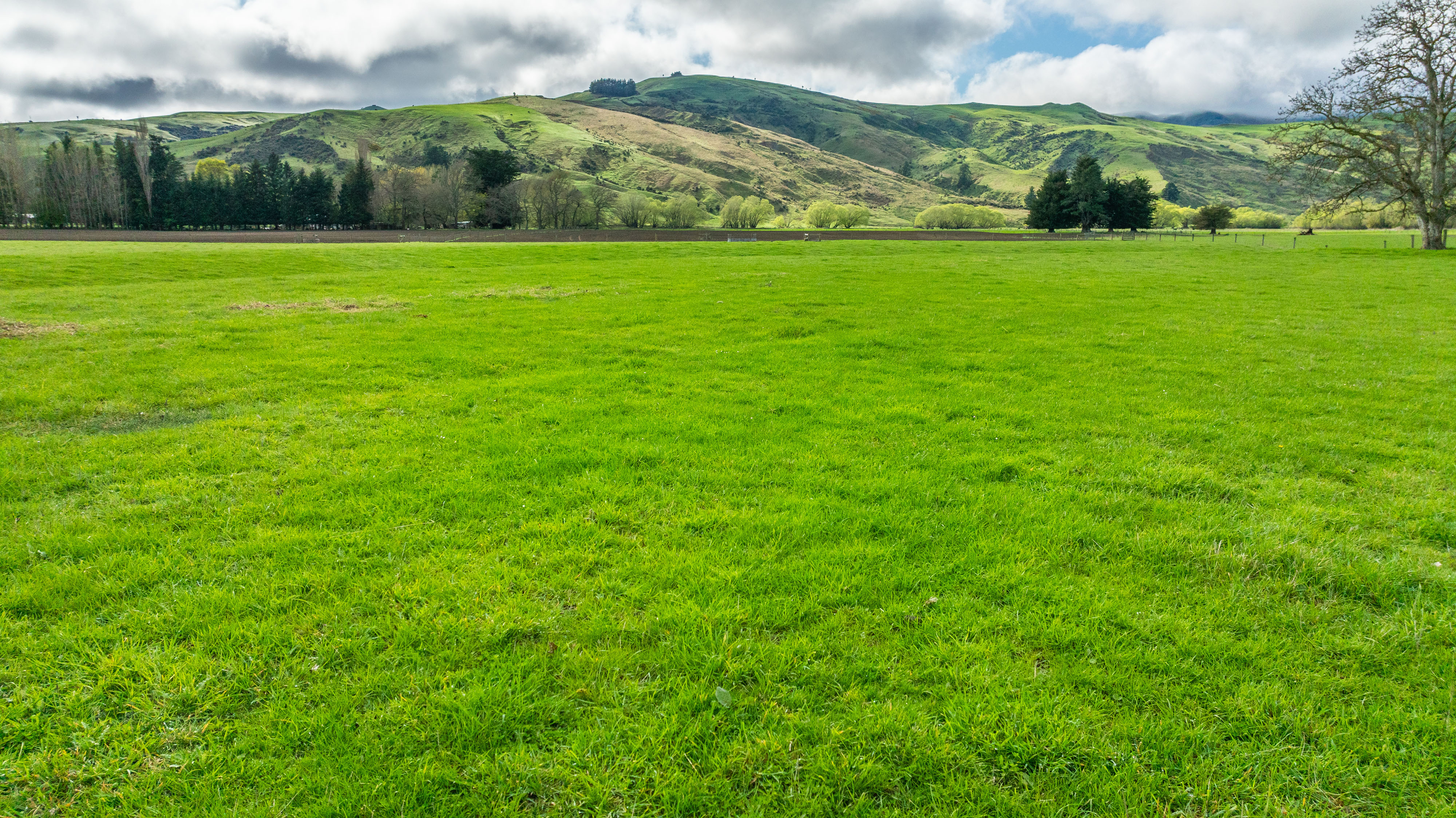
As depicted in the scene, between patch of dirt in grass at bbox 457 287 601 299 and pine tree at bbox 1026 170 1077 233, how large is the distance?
112 meters

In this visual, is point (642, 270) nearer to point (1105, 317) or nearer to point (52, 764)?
point (1105, 317)

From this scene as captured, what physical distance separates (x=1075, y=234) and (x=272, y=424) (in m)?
112

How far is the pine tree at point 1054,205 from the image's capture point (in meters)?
115

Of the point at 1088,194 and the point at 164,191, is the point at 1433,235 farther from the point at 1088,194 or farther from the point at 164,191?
the point at 164,191

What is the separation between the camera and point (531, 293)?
85.8ft

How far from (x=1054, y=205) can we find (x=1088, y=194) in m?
6.42

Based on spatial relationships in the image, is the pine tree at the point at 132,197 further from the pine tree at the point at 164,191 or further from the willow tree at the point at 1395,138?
the willow tree at the point at 1395,138

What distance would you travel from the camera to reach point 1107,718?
4.27 m

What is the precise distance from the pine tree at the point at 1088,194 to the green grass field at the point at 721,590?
4510 inches

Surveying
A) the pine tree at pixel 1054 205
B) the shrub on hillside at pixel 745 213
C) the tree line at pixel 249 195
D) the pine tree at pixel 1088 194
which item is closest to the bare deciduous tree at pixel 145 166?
the tree line at pixel 249 195

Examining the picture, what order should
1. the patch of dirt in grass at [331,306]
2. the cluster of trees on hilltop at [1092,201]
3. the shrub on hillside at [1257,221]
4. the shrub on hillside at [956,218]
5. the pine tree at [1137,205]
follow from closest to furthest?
the patch of dirt in grass at [331,306]
the cluster of trees on hilltop at [1092,201]
the pine tree at [1137,205]
the shrub on hillside at [1257,221]
the shrub on hillside at [956,218]

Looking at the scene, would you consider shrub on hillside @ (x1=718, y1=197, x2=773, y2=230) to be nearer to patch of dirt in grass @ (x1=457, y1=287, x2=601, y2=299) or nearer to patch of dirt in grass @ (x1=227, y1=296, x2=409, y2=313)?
patch of dirt in grass @ (x1=457, y1=287, x2=601, y2=299)

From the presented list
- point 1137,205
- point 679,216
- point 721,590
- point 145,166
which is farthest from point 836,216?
point 721,590

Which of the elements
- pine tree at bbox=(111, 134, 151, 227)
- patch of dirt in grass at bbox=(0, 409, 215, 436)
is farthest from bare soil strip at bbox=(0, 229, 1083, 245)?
patch of dirt in grass at bbox=(0, 409, 215, 436)
